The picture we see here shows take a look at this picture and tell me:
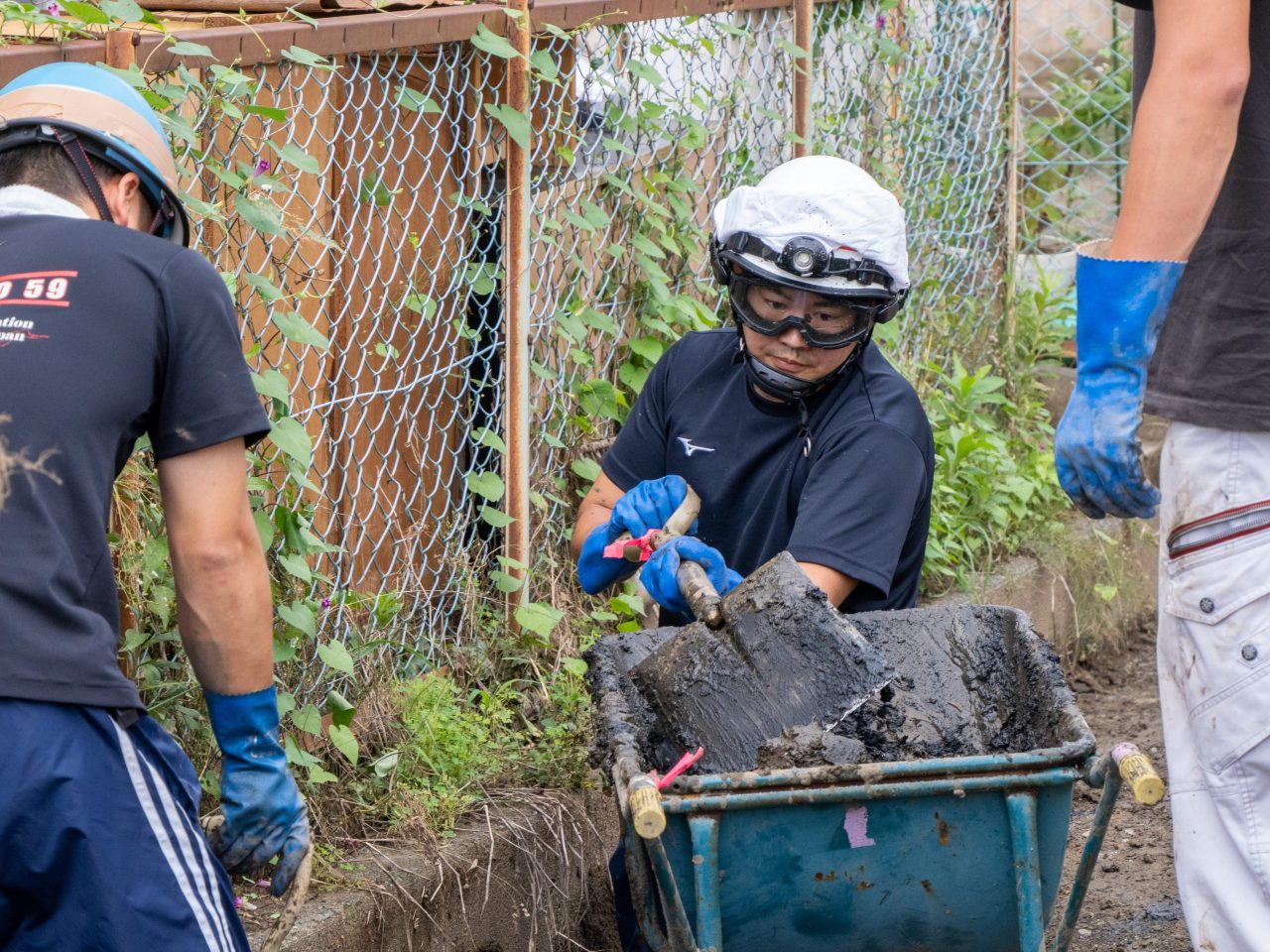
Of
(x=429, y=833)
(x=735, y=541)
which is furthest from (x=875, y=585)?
(x=429, y=833)

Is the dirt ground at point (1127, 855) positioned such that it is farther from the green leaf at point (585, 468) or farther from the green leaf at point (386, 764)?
the green leaf at point (386, 764)

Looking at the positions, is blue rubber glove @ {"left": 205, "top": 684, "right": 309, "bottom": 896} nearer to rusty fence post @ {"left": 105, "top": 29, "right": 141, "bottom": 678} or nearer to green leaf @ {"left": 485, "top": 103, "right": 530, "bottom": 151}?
rusty fence post @ {"left": 105, "top": 29, "right": 141, "bottom": 678}

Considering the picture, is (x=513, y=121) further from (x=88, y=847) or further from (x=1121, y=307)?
(x=88, y=847)

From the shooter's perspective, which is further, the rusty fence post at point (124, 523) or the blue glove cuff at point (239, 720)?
the rusty fence post at point (124, 523)

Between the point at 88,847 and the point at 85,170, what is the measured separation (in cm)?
98

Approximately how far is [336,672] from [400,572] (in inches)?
17.3

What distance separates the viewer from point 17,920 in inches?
81.7

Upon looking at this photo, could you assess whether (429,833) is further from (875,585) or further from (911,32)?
(911,32)

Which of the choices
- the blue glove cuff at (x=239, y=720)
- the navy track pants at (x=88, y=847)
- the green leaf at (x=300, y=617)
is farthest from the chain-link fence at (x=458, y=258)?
the navy track pants at (x=88, y=847)

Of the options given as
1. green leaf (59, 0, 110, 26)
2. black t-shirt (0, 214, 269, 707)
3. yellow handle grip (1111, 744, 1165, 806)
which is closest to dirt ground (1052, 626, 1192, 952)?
yellow handle grip (1111, 744, 1165, 806)

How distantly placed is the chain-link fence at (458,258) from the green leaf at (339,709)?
0.06m

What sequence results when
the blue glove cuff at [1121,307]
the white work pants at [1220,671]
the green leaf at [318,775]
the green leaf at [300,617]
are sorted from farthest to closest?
the green leaf at [318,775] → the green leaf at [300,617] → the white work pants at [1220,671] → the blue glove cuff at [1121,307]

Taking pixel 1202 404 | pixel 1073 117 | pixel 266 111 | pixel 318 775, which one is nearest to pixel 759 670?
pixel 1202 404

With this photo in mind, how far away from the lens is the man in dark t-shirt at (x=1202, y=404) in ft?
7.46
